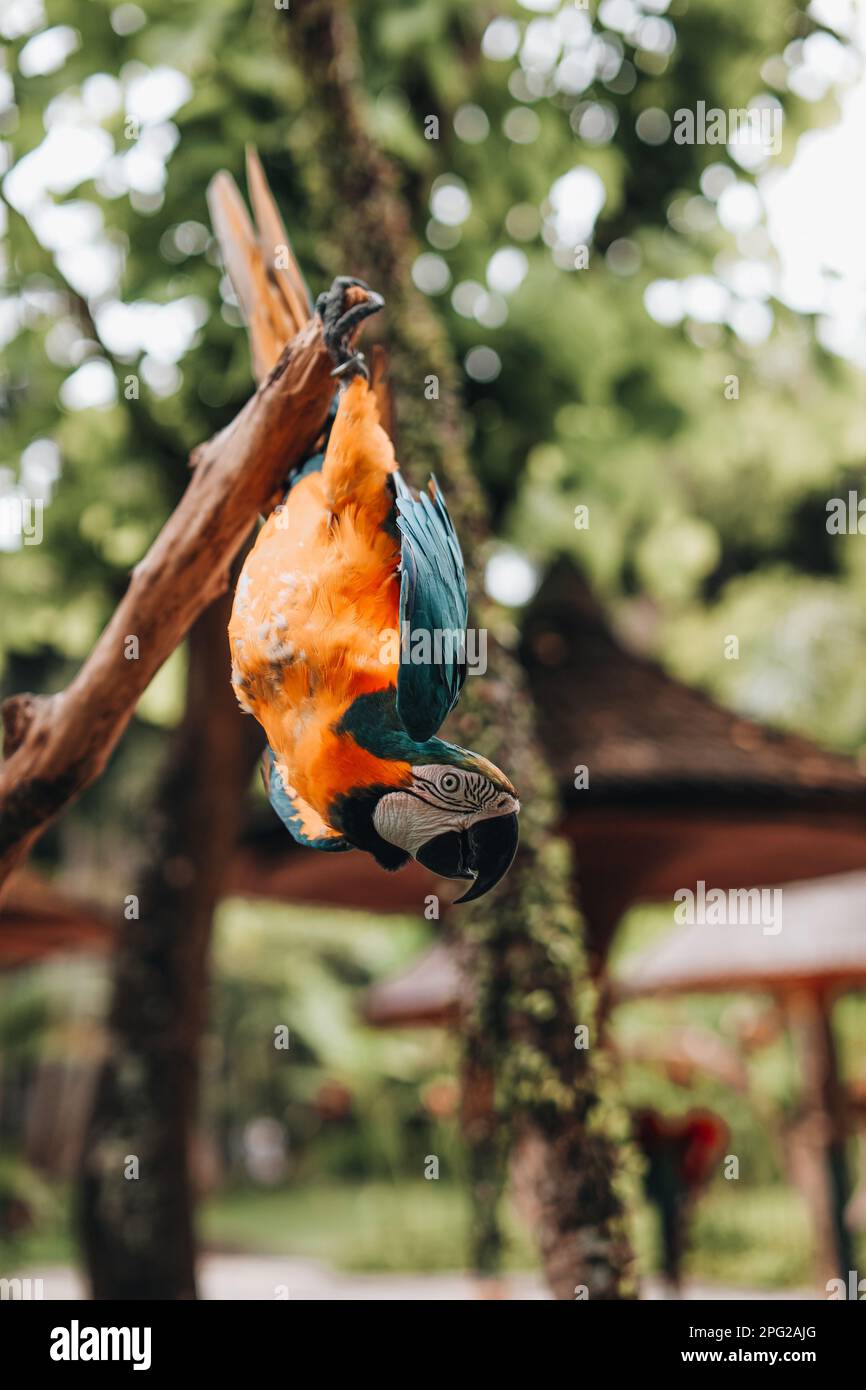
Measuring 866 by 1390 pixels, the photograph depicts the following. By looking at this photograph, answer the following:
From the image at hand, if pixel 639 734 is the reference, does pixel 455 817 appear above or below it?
below

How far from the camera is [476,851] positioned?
1.46 meters

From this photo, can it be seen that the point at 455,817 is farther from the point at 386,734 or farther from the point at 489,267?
the point at 489,267

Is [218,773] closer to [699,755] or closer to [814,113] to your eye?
[699,755]

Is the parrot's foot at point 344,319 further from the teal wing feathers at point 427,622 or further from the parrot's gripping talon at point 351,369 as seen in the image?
the teal wing feathers at point 427,622

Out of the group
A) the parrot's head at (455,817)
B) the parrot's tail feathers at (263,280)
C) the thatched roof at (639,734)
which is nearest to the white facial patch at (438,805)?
the parrot's head at (455,817)

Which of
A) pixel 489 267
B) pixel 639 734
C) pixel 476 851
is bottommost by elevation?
pixel 476 851

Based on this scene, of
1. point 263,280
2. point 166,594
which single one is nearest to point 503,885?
point 166,594

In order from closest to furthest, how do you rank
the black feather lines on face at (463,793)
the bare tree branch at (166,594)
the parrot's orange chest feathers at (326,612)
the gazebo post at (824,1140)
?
the black feather lines on face at (463,793) → the parrot's orange chest feathers at (326,612) → the bare tree branch at (166,594) → the gazebo post at (824,1140)

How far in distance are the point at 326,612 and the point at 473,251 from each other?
3.65 m

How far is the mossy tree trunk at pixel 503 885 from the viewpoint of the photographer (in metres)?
3.48

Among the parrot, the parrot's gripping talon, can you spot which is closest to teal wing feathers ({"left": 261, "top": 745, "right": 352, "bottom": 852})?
the parrot

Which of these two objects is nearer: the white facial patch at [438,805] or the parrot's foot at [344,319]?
the white facial patch at [438,805]

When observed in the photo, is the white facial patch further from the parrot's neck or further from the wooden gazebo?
the wooden gazebo

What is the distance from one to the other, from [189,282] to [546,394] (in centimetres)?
135
